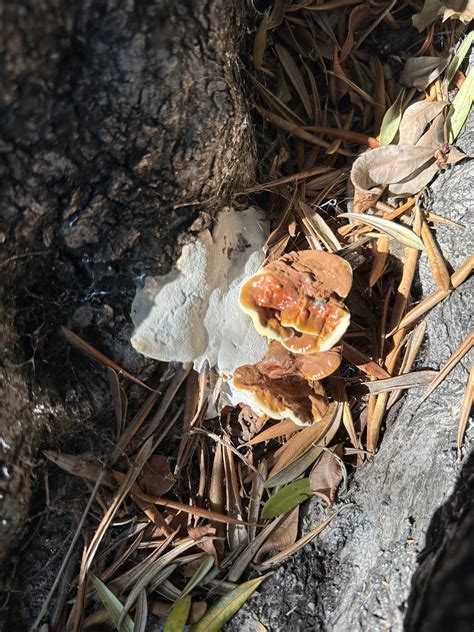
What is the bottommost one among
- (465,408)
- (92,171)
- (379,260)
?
(465,408)

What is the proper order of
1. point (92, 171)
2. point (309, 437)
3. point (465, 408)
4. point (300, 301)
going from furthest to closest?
point (309, 437), point (300, 301), point (465, 408), point (92, 171)

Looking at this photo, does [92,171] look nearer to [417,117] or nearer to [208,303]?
[208,303]

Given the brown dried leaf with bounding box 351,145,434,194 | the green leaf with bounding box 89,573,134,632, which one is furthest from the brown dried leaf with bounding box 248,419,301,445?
the brown dried leaf with bounding box 351,145,434,194

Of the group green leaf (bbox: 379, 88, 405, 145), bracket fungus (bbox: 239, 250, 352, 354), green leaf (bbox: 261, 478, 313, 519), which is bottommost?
A: green leaf (bbox: 261, 478, 313, 519)

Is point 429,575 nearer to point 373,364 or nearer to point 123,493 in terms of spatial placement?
point 373,364

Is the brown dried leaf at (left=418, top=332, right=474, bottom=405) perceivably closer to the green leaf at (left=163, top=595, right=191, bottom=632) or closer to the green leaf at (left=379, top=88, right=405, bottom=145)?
the green leaf at (left=379, top=88, right=405, bottom=145)

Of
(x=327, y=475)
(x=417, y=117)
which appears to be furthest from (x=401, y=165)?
(x=327, y=475)
